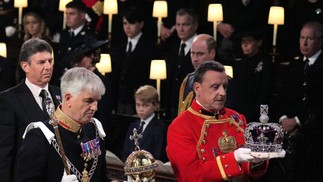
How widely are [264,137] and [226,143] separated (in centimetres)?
71

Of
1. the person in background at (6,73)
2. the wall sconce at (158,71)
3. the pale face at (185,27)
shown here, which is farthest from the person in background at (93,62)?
the pale face at (185,27)

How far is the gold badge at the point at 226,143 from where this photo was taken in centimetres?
860

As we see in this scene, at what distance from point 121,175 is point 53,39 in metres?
6.02

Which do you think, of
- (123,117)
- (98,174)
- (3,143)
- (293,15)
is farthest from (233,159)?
(293,15)

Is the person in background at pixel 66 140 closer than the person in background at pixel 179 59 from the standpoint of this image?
Yes

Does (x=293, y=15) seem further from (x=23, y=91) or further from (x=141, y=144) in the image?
(x=23, y=91)

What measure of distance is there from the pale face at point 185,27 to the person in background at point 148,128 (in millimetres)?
1771

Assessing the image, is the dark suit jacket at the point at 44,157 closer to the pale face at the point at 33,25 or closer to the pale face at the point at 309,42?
the pale face at the point at 309,42

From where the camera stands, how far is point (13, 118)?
363 inches

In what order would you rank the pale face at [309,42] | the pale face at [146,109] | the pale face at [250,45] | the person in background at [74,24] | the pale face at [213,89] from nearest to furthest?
the pale face at [213,89], the pale face at [146,109], the pale face at [309,42], the pale face at [250,45], the person in background at [74,24]

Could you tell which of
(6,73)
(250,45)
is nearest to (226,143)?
(250,45)

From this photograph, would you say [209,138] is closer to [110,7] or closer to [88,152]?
[88,152]

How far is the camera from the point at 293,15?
45.9ft

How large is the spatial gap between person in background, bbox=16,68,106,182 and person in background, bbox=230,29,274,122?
492 centimetres
